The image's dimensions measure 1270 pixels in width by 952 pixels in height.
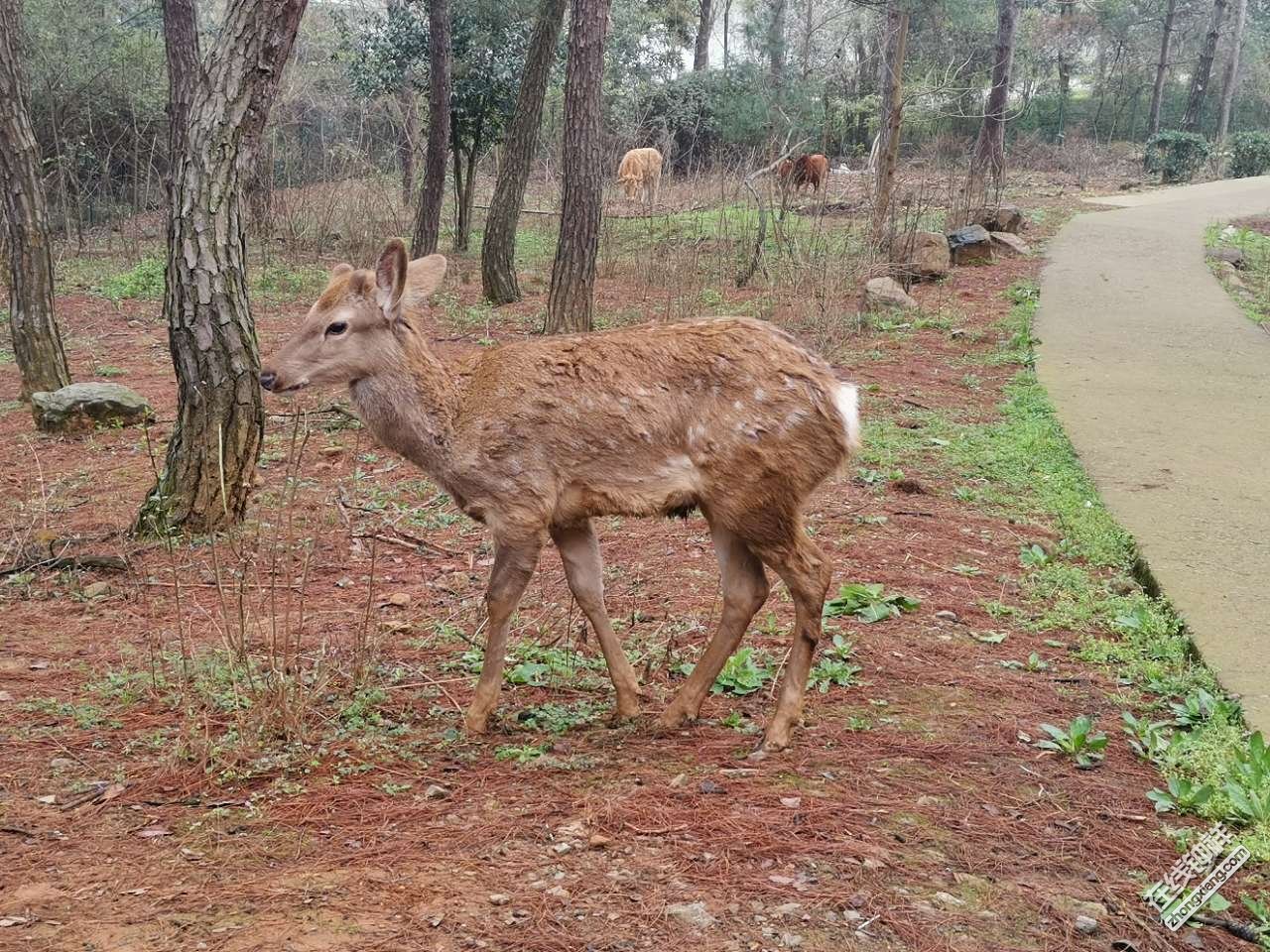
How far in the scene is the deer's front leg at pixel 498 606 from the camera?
196 inches

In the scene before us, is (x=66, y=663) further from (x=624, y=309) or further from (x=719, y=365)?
(x=624, y=309)

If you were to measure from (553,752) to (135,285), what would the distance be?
15.5m

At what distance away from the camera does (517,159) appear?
54.7 feet

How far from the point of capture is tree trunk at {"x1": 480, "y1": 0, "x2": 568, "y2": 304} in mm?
16562

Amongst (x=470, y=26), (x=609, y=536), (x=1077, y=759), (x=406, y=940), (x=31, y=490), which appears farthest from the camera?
(x=470, y=26)

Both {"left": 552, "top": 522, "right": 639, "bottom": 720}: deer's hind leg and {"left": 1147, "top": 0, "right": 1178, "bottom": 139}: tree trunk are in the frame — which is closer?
A: {"left": 552, "top": 522, "right": 639, "bottom": 720}: deer's hind leg

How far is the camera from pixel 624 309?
15.6 meters

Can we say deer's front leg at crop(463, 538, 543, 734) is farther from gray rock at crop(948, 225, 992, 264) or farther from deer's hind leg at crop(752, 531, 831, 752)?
gray rock at crop(948, 225, 992, 264)

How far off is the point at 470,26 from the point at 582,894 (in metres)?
19.8

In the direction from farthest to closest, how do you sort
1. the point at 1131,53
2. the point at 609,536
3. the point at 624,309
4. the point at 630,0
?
1. the point at 1131,53
2. the point at 630,0
3. the point at 624,309
4. the point at 609,536

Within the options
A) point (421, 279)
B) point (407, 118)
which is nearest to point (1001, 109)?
point (407, 118)

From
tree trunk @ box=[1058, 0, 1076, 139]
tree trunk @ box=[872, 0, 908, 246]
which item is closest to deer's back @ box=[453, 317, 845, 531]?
tree trunk @ box=[872, 0, 908, 246]

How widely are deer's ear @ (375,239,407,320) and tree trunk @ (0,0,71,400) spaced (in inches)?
269

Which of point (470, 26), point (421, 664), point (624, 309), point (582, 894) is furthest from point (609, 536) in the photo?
point (470, 26)
